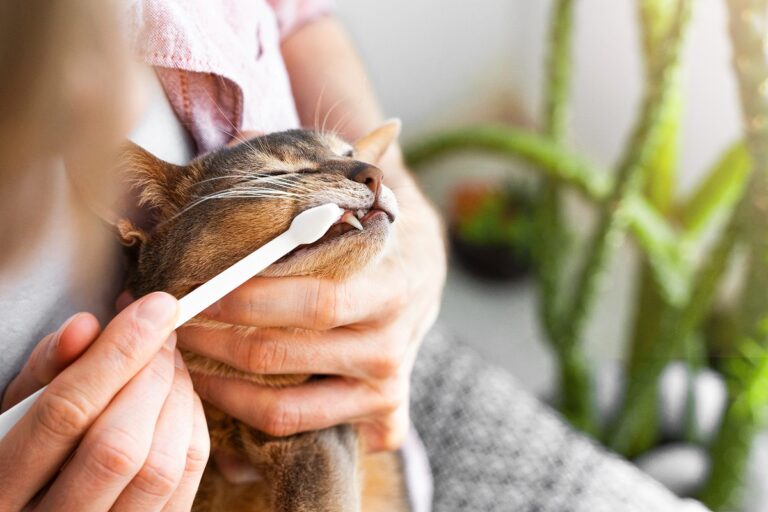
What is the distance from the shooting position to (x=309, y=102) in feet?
2.02

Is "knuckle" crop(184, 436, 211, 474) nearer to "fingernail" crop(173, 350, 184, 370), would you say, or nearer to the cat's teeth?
"fingernail" crop(173, 350, 184, 370)

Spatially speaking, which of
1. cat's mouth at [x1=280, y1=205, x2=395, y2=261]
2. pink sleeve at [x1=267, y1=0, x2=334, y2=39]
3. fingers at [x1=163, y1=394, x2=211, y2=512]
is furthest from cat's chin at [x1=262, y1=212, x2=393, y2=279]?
pink sleeve at [x1=267, y1=0, x2=334, y2=39]

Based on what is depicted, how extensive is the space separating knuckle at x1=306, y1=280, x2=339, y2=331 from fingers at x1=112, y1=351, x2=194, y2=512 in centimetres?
11

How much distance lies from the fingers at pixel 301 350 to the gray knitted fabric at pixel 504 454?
0.90ft

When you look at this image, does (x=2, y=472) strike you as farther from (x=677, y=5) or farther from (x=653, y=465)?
(x=653, y=465)

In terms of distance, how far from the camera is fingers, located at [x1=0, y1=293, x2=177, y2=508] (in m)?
0.35

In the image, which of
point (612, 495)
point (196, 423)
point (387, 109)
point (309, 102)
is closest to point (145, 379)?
point (196, 423)

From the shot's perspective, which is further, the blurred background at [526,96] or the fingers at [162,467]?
the blurred background at [526,96]

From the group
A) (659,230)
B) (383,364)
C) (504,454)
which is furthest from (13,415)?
(659,230)

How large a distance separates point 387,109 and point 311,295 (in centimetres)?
87

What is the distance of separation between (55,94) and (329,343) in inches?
10.9

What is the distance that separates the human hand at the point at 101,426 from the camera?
355 mm

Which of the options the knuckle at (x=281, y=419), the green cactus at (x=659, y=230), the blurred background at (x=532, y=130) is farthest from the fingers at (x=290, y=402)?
the blurred background at (x=532, y=130)

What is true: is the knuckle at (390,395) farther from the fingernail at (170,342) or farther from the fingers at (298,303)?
A: the fingernail at (170,342)
